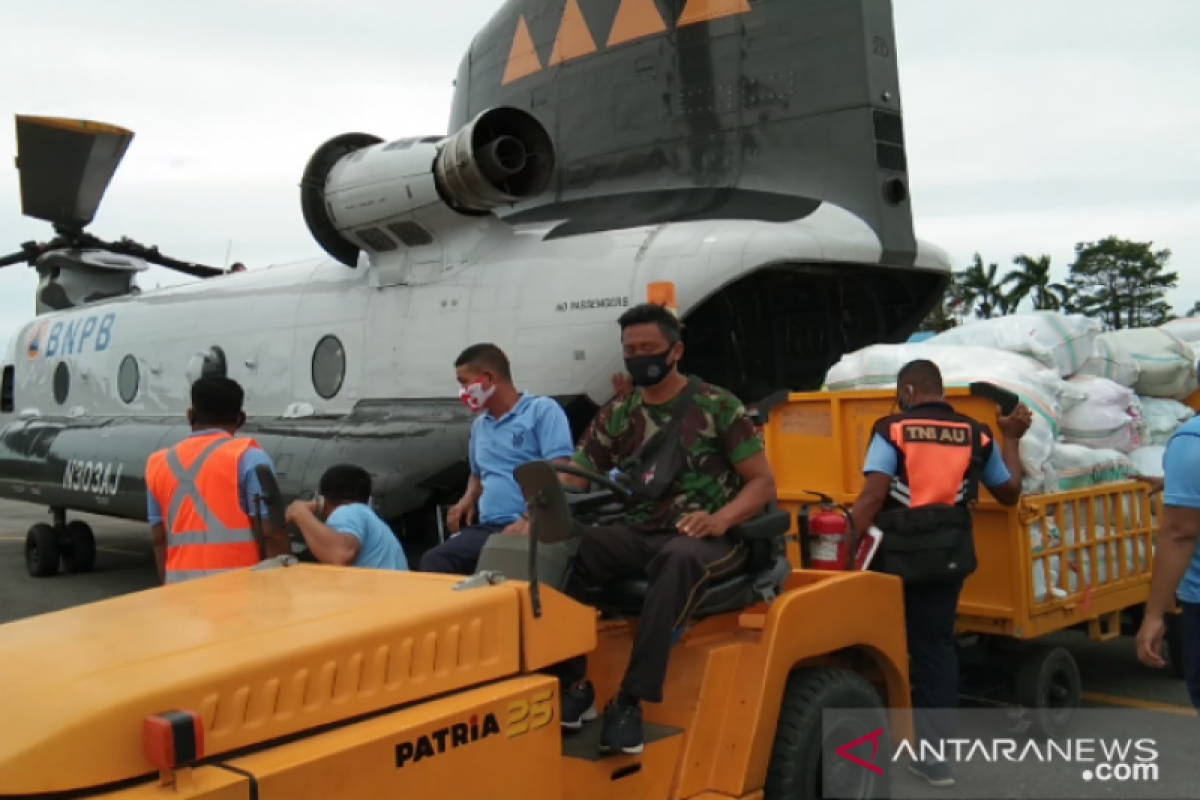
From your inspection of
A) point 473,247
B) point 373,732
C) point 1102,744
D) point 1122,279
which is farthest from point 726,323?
point 1122,279

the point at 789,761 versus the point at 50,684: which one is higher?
the point at 50,684

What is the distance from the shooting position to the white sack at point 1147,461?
21.2 feet

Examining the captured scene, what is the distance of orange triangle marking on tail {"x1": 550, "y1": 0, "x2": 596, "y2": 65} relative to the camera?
9.16m

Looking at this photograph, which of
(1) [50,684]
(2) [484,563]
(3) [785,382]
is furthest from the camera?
(3) [785,382]

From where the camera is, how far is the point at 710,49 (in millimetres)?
8500

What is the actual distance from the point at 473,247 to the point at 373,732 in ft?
20.4

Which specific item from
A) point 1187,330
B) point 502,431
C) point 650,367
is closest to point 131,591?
point 502,431

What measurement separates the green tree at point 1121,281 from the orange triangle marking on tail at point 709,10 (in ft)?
203

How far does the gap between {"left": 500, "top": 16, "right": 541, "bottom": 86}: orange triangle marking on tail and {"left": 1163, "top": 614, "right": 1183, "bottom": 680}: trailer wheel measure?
658 cm

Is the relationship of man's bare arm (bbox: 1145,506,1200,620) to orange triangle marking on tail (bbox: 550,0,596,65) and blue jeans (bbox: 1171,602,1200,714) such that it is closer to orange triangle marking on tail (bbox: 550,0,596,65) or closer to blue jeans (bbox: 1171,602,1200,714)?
blue jeans (bbox: 1171,602,1200,714)

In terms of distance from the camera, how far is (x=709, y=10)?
847cm

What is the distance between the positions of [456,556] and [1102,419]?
3939mm

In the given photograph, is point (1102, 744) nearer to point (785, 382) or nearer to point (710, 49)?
point (785, 382)

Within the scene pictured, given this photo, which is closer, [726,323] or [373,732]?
[373,732]
